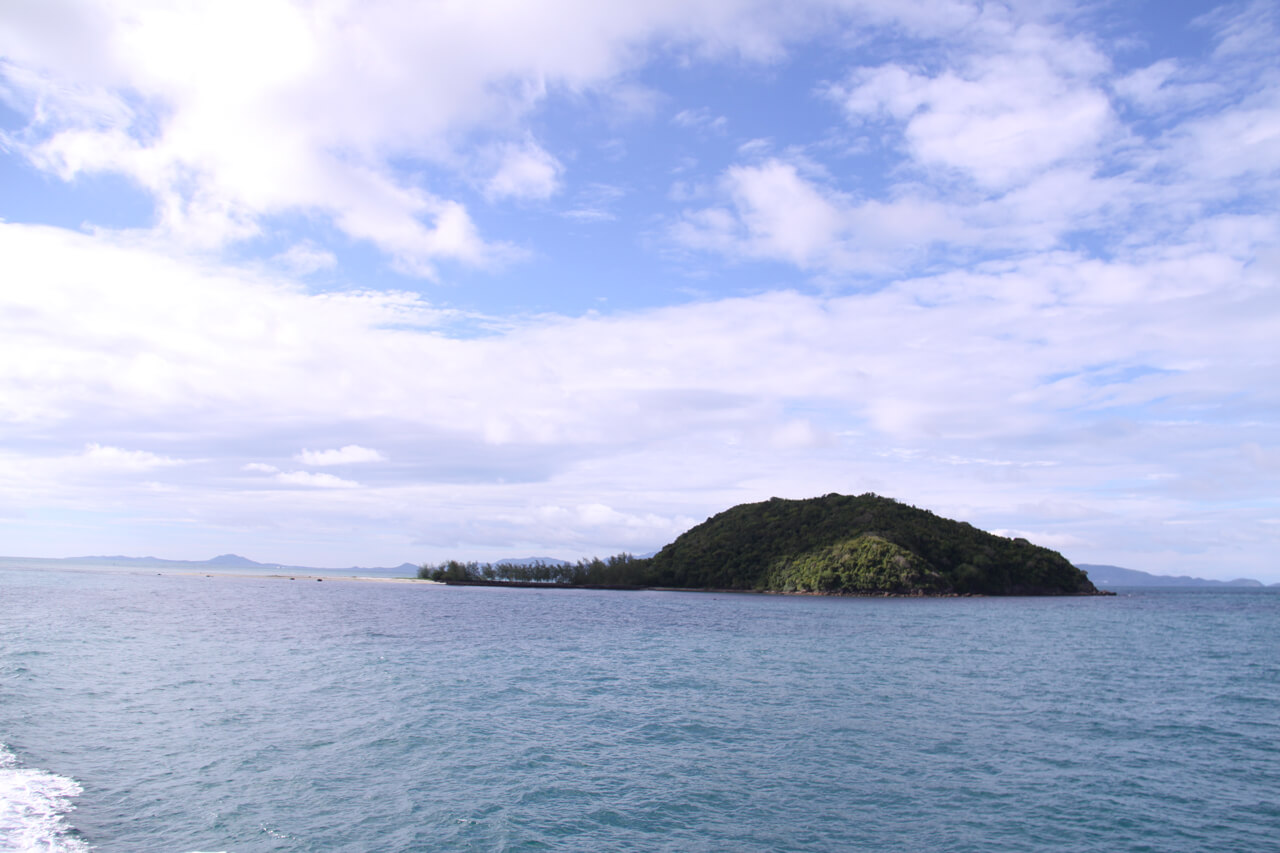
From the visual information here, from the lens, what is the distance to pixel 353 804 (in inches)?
840

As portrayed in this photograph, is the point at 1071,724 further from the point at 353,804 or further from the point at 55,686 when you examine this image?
the point at 55,686

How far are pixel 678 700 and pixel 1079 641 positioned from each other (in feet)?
165

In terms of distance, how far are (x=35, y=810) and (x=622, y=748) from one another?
17951 millimetres

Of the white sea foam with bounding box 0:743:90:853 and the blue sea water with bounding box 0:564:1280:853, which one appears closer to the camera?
the white sea foam with bounding box 0:743:90:853

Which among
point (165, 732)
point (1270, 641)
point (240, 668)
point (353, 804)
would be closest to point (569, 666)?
point (240, 668)

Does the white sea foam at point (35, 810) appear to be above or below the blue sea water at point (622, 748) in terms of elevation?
below

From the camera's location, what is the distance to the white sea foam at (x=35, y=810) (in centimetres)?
1798

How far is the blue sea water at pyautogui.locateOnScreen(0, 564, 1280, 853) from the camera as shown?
1978cm

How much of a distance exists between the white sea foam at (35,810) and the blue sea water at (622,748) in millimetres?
103

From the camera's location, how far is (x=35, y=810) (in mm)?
20203

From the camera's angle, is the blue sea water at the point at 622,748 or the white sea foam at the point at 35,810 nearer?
the white sea foam at the point at 35,810

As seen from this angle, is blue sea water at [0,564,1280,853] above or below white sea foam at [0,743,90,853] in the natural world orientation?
above

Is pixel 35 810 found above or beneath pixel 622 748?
beneath

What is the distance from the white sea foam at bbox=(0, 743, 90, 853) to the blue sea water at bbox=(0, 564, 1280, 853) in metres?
0.10
